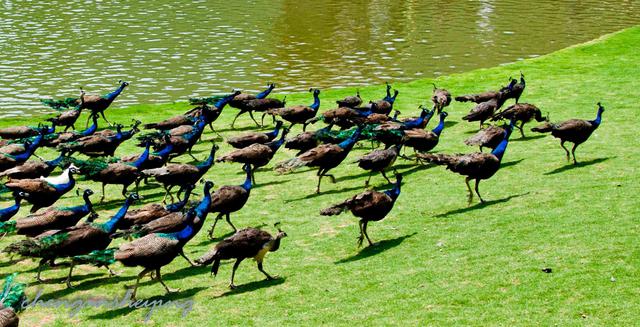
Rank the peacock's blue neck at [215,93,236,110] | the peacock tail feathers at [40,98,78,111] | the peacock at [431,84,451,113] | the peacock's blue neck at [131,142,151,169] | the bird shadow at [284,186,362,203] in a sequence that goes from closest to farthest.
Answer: the bird shadow at [284,186,362,203], the peacock's blue neck at [131,142,151,169], the peacock at [431,84,451,113], the peacock's blue neck at [215,93,236,110], the peacock tail feathers at [40,98,78,111]

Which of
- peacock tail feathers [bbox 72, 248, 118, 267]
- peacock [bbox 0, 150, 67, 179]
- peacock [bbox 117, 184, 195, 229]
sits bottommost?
peacock [bbox 0, 150, 67, 179]

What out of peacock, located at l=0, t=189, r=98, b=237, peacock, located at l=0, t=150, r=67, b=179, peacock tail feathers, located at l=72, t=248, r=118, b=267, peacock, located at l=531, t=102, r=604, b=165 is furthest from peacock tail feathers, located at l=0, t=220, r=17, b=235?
peacock, located at l=531, t=102, r=604, b=165

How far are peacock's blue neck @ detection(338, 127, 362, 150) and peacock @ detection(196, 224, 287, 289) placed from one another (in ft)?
18.2

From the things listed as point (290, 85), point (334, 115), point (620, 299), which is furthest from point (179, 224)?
point (290, 85)

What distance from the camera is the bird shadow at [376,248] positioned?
566 inches

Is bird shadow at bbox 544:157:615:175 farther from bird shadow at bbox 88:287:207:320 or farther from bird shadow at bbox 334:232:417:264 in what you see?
bird shadow at bbox 88:287:207:320

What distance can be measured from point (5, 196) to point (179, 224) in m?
7.23

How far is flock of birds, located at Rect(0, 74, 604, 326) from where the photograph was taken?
13.4 meters

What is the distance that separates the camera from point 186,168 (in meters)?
18.4

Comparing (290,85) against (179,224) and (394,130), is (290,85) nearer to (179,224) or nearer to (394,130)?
(394,130)

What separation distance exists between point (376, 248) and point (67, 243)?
502 centimetres

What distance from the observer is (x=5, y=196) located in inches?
776

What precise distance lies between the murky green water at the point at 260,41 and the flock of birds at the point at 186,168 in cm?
1049

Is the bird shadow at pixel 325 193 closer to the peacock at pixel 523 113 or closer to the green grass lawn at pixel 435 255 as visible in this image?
the green grass lawn at pixel 435 255
